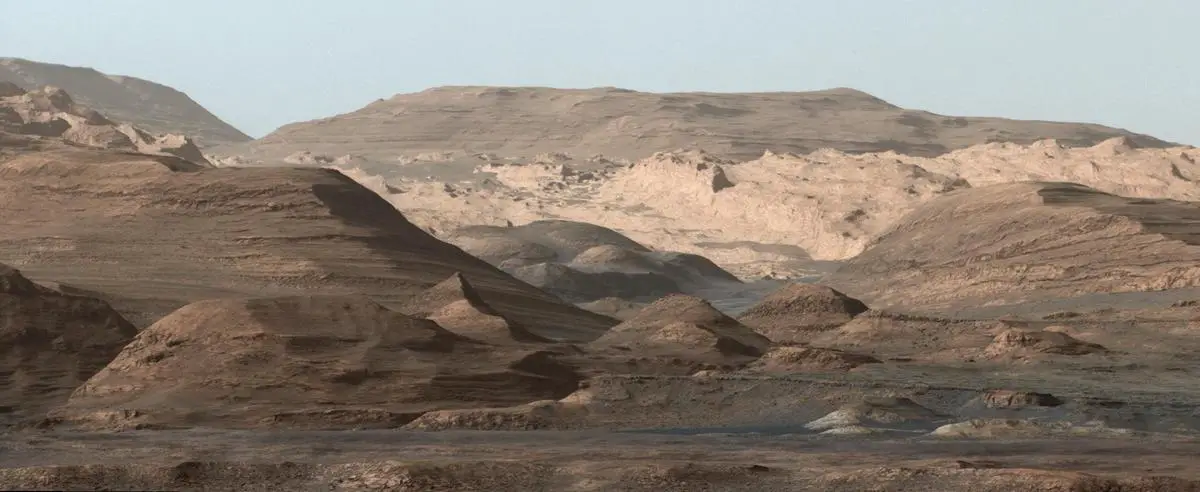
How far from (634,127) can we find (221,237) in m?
87.9

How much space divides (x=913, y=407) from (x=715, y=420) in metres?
2.73

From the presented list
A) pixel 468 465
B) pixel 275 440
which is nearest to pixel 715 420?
pixel 275 440

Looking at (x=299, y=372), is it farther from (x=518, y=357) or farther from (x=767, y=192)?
(x=767, y=192)

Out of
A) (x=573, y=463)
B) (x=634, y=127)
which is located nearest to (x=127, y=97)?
(x=634, y=127)

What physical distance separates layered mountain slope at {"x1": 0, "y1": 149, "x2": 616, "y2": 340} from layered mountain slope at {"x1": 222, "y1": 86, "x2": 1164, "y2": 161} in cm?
7235

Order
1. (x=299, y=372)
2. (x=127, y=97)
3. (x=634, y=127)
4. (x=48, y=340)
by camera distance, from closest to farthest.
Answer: (x=299, y=372) < (x=48, y=340) < (x=634, y=127) < (x=127, y=97)

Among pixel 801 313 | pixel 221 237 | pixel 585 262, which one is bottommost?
pixel 585 262

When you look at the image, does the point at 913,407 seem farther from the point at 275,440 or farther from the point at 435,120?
the point at 435,120

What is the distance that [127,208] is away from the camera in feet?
136

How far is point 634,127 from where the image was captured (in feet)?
417

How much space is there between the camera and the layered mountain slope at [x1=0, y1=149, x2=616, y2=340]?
3850 cm

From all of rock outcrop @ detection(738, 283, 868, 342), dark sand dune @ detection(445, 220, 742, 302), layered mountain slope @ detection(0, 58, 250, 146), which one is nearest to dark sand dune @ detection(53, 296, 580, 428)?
rock outcrop @ detection(738, 283, 868, 342)

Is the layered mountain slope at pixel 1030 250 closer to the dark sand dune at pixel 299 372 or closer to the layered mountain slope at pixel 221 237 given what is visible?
the layered mountain slope at pixel 221 237

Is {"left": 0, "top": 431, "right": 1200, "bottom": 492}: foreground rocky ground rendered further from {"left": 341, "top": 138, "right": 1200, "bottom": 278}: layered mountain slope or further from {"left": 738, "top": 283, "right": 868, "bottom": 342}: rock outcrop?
{"left": 341, "top": 138, "right": 1200, "bottom": 278}: layered mountain slope
